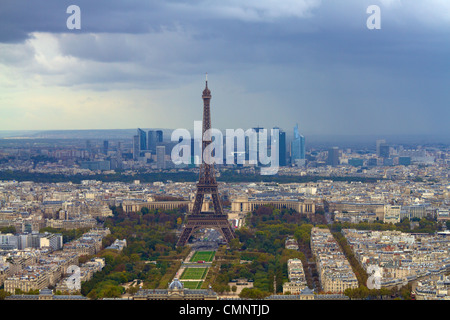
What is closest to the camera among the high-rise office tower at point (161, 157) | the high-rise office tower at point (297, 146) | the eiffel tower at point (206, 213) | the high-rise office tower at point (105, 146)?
the eiffel tower at point (206, 213)

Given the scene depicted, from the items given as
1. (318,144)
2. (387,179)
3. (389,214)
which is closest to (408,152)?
(318,144)

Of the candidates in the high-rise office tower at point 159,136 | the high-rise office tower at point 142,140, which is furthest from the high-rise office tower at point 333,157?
the high-rise office tower at point 142,140

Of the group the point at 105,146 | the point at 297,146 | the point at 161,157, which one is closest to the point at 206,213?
the point at 161,157

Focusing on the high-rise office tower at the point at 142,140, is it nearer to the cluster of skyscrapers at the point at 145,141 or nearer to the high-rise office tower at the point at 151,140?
the cluster of skyscrapers at the point at 145,141

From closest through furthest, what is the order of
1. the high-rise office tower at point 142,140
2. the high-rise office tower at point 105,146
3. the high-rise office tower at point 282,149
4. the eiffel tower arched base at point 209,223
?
the eiffel tower arched base at point 209,223
the high-rise office tower at point 282,149
the high-rise office tower at point 142,140
the high-rise office tower at point 105,146

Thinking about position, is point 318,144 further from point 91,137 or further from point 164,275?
point 164,275

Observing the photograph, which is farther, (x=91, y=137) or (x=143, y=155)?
(x=91, y=137)
